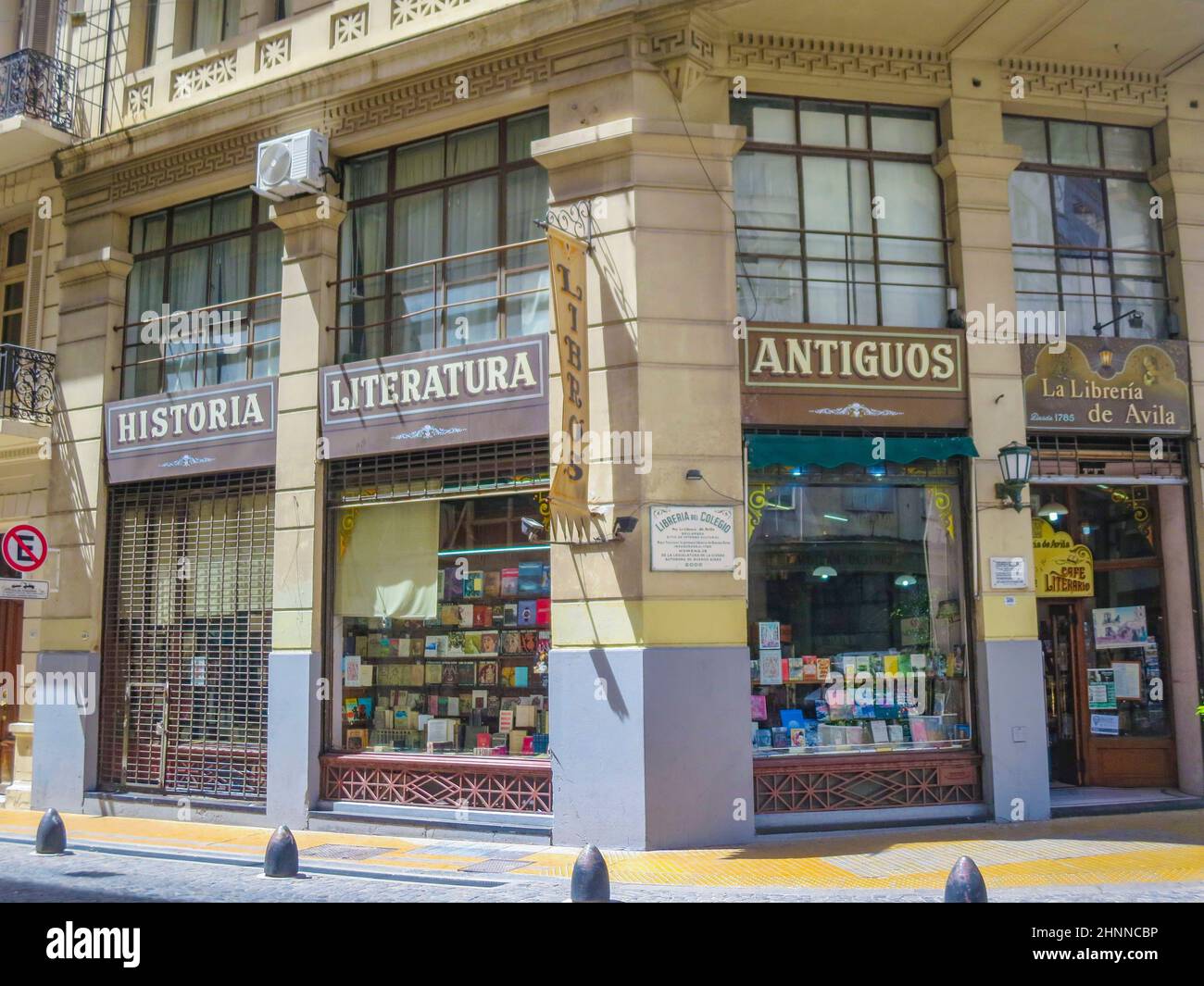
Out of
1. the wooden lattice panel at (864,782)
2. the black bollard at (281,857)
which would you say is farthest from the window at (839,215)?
the black bollard at (281,857)

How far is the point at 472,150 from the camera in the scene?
13562 mm

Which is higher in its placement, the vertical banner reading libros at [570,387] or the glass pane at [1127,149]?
the glass pane at [1127,149]

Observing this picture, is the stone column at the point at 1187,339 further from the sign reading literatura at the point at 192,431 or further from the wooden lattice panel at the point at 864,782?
the sign reading literatura at the point at 192,431

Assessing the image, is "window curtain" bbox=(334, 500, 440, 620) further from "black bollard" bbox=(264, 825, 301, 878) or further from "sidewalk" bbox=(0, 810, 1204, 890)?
"black bollard" bbox=(264, 825, 301, 878)

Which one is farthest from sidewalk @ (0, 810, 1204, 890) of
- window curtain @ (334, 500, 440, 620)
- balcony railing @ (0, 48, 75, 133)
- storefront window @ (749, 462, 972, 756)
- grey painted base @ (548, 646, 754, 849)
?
balcony railing @ (0, 48, 75, 133)

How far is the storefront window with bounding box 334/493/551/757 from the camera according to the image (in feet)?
41.4

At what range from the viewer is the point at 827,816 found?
1175 cm

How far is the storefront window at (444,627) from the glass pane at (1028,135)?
7268 millimetres

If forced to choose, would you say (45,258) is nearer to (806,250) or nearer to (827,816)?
(806,250)

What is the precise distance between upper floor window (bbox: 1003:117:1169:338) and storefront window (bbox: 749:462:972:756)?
283 centimetres

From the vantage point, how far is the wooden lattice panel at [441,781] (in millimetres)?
11945

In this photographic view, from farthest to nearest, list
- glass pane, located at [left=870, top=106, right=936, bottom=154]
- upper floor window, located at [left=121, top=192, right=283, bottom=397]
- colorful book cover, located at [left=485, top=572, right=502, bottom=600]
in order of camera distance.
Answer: upper floor window, located at [left=121, top=192, right=283, bottom=397]
glass pane, located at [left=870, top=106, right=936, bottom=154]
colorful book cover, located at [left=485, top=572, right=502, bottom=600]
